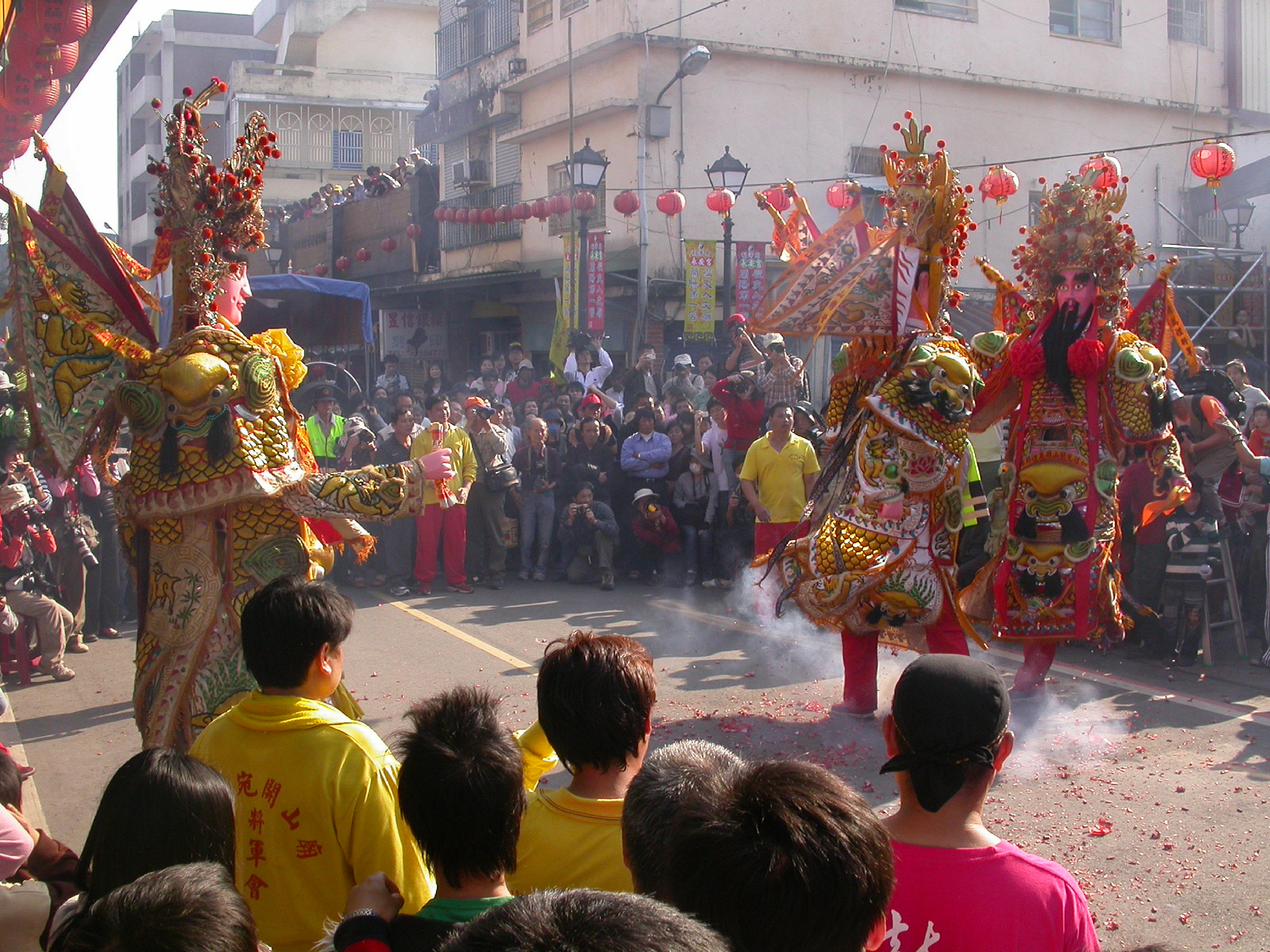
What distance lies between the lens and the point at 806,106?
60.7 feet

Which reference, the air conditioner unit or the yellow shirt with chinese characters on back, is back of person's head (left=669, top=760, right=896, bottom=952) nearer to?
the yellow shirt with chinese characters on back

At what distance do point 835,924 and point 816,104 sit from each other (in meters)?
18.5

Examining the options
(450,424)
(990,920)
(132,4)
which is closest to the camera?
(990,920)

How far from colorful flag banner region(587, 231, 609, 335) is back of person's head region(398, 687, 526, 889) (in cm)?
1410

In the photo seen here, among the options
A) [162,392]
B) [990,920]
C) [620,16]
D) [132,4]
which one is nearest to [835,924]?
[990,920]

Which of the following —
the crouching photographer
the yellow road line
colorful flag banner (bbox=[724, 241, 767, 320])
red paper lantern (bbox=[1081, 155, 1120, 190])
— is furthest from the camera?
colorful flag banner (bbox=[724, 241, 767, 320])

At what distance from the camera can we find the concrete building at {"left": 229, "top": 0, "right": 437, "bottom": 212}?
31234 millimetres

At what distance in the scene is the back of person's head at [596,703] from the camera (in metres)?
2.27

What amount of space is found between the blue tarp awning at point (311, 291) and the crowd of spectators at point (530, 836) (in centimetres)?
1023

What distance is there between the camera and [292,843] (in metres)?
2.44

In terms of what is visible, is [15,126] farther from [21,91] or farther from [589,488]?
[589,488]

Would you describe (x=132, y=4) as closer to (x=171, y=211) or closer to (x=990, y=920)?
(x=171, y=211)

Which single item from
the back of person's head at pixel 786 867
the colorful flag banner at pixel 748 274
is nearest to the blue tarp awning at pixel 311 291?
the colorful flag banner at pixel 748 274

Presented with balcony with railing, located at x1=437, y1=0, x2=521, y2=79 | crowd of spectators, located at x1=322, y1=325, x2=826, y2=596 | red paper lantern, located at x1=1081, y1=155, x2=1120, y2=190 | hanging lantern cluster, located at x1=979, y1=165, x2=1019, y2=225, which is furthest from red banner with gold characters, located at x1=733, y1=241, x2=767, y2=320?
red paper lantern, located at x1=1081, y1=155, x2=1120, y2=190
